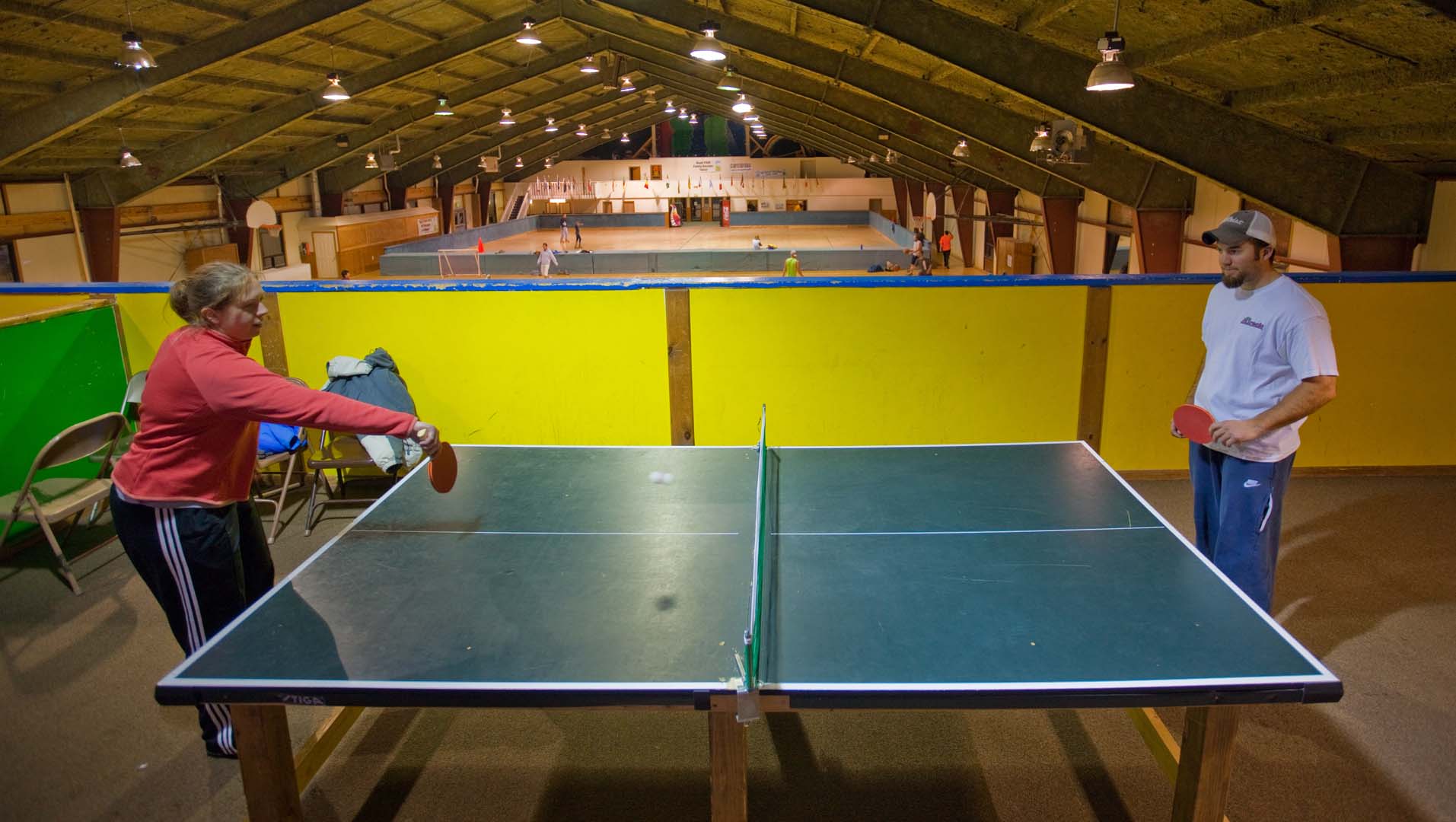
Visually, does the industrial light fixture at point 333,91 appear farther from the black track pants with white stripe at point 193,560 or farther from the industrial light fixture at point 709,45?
the black track pants with white stripe at point 193,560

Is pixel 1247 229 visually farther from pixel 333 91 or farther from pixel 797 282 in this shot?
pixel 333 91

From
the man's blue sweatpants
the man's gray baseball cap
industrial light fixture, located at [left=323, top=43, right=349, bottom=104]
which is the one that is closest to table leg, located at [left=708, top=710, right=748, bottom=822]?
the man's blue sweatpants

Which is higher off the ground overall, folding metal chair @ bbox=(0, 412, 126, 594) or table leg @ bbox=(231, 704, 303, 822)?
folding metal chair @ bbox=(0, 412, 126, 594)

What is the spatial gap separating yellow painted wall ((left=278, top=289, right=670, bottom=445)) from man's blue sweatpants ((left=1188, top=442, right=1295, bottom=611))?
Answer: 11.8ft

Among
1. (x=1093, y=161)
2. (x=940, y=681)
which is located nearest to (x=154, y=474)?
(x=940, y=681)

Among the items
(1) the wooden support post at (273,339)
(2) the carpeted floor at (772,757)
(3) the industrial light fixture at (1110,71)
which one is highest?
(3) the industrial light fixture at (1110,71)

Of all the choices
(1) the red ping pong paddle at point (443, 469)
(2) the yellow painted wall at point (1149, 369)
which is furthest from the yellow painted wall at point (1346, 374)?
(1) the red ping pong paddle at point (443, 469)

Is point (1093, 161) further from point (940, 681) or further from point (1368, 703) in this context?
point (940, 681)

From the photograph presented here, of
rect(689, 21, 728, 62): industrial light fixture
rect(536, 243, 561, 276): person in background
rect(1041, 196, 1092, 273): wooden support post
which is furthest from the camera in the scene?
rect(536, 243, 561, 276): person in background

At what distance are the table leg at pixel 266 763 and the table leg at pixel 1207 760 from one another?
2682 millimetres

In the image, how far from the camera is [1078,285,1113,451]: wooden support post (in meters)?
5.82

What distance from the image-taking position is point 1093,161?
10.8m

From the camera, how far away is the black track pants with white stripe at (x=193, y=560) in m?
2.84

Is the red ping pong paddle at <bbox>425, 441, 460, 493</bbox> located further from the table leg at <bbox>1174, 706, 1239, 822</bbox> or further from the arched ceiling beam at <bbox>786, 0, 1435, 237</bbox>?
the arched ceiling beam at <bbox>786, 0, 1435, 237</bbox>
